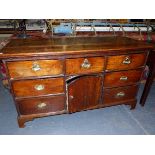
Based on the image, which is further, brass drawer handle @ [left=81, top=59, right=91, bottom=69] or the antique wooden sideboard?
brass drawer handle @ [left=81, top=59, right=91, bottom=69]

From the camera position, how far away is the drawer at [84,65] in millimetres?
1529

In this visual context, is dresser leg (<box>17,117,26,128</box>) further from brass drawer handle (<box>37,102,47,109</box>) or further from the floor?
brass drawer handle (<box>37,102,47,109</box>)

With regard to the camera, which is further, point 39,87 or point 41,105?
point 41,105

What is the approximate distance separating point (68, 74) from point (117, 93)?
699 mm

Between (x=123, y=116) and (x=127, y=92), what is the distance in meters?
0.32

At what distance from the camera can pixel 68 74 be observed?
1.57m

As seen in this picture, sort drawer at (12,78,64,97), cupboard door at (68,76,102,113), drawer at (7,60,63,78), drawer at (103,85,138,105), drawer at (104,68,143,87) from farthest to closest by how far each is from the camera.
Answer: drawer at (103,85,138,105) < drawer at (104,68,143,87) < cupboard door at (68,76,102,113) < drawer at (12,78,64,97) < drawer at (7,60,63,78)

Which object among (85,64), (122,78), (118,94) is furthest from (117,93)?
(85,64)

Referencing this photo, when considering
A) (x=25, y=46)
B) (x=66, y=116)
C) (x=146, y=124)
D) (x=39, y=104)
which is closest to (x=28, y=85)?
(x=39, y=104)

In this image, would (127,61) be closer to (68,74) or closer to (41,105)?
(68,74)

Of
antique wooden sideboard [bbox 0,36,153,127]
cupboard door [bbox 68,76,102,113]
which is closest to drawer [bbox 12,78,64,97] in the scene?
antique wooden sideboard [bbox 0,36,153,127]

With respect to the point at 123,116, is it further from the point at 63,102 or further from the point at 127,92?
the point at 63,102

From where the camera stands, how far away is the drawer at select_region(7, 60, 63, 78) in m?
1.41

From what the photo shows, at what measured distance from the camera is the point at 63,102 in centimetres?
174
